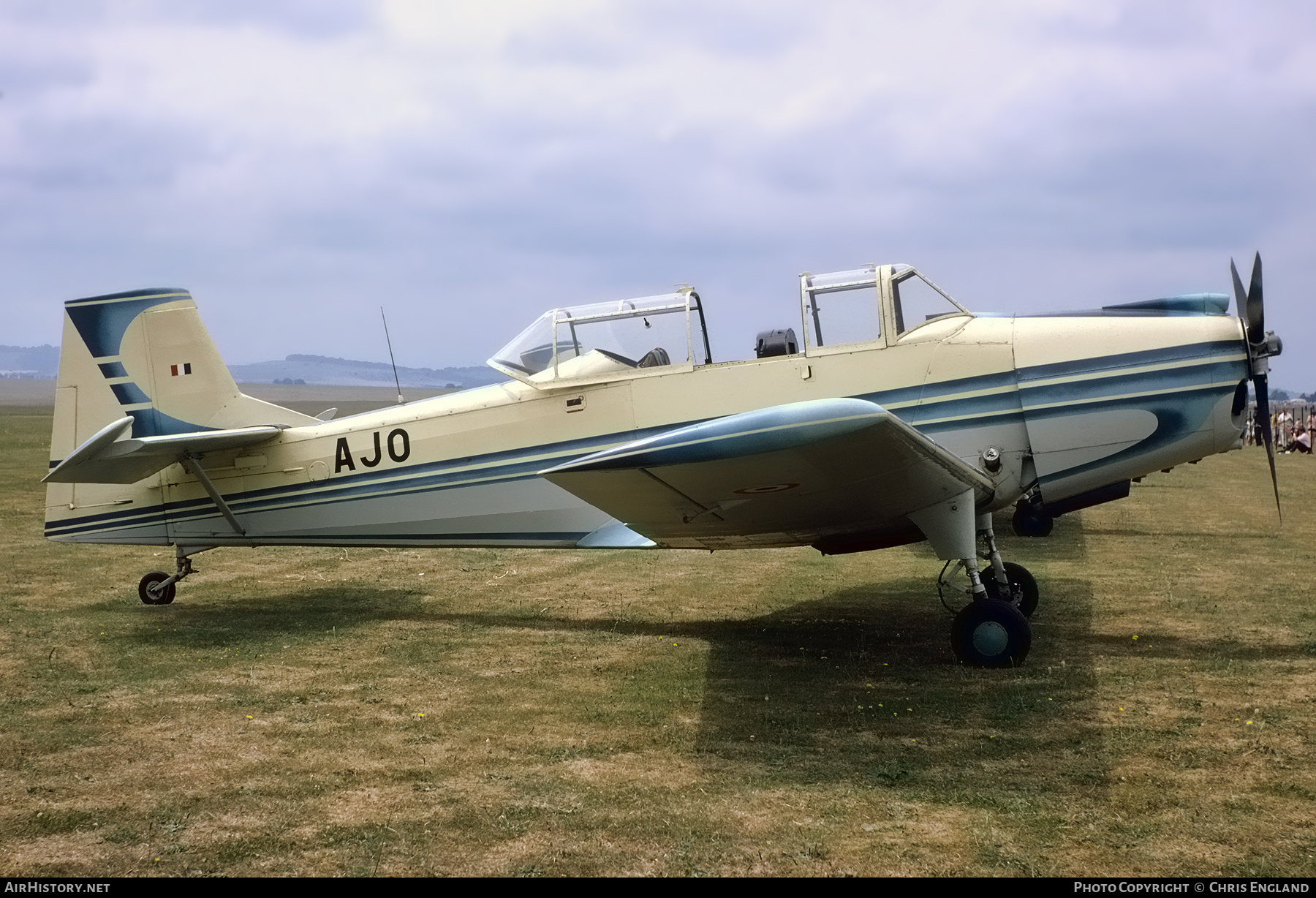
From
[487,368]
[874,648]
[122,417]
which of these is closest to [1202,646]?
[874,648]

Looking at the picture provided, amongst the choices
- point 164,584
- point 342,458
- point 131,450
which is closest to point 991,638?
point 342,458

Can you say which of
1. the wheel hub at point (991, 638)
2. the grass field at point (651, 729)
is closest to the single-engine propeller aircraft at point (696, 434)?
the wheel hub at point (991, 638)

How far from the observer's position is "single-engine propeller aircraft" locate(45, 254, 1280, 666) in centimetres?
583

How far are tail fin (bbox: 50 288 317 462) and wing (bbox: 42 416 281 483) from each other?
285 millimetres

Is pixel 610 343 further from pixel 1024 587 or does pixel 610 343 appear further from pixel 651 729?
pixel 1024 587

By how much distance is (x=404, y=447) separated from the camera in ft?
26.6

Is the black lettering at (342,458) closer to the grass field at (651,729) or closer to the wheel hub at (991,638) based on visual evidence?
the grass field at (651,729)

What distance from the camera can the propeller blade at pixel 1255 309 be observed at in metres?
6.51

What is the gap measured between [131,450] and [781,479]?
17.4 ft

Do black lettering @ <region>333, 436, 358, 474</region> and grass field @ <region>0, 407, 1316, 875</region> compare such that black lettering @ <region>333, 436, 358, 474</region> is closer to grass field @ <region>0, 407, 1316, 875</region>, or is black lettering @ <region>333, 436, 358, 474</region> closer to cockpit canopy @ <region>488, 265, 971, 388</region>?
grass field @ <region>0, 407, 1316, 875</region>

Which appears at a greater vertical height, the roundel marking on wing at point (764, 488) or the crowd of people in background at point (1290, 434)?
the roundel marking on wing at point (764, 488)

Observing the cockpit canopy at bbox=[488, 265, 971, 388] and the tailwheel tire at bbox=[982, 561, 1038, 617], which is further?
the tailwheel tire at bbox=[982, 561, 1038, 617]

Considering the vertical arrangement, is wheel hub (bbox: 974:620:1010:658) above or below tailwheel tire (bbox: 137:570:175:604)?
below

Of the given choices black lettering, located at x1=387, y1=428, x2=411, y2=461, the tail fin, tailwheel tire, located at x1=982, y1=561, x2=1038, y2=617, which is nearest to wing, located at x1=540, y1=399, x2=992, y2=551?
tailwheel tire, located at x1=982, y1=561, x2=1038, y2=617
